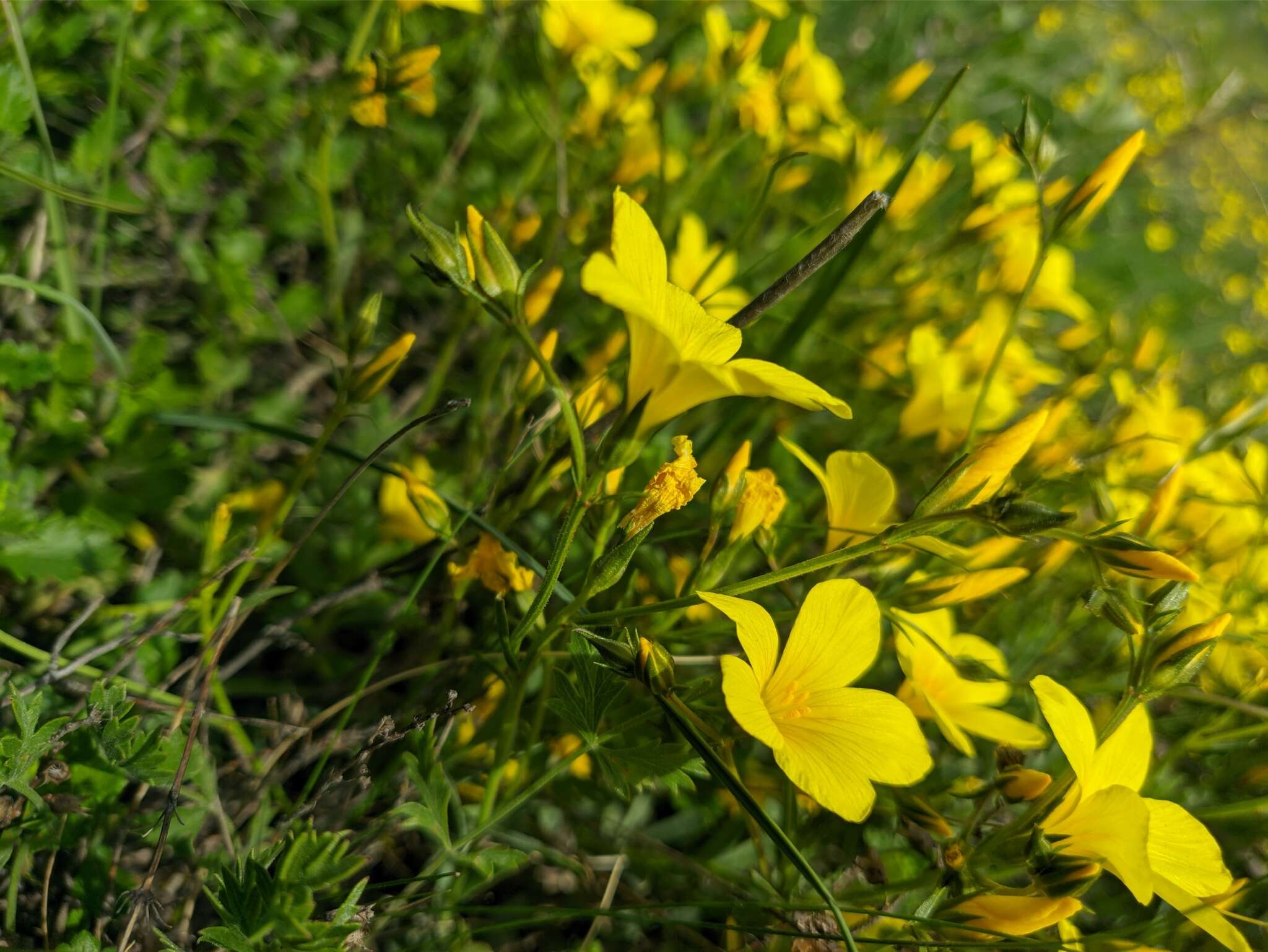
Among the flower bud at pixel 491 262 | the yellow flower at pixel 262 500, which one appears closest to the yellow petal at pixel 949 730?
the flower bud at pixel 491 262

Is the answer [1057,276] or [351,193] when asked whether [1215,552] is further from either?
[351,193]

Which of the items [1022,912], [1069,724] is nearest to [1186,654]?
[1069,724]

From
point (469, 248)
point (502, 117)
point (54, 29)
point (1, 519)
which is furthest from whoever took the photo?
point (502, 117)

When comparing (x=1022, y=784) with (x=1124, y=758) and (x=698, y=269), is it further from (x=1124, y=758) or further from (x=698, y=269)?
(x=698, y=269)

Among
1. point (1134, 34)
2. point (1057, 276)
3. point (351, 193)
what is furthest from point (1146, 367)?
point (1134, 34)

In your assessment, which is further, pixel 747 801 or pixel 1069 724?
pixel 1069 724

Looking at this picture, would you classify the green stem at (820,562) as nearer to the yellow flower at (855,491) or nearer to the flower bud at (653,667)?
the flower bud at (653,667)
